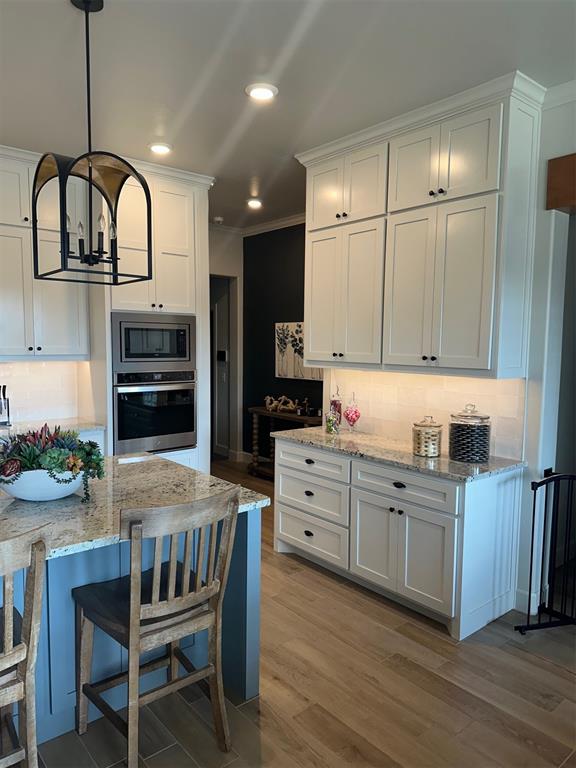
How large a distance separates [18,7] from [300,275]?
3.82m

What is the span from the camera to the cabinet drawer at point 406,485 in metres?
2.76

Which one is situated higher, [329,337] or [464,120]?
[464,120]

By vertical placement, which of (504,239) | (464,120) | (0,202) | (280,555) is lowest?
(280,555)

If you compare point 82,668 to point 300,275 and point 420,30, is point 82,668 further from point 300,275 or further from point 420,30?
point 300,275

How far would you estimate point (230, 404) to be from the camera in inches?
266

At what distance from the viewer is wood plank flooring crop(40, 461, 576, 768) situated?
1967mm

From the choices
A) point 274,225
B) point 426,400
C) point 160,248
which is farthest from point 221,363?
point 426,400

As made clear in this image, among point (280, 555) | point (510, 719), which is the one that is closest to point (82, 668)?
point (510, 719)

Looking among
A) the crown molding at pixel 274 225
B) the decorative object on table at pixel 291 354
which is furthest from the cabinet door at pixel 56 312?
the crown molding at pixel 274 225

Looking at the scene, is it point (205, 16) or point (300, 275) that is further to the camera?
point (300, 275)

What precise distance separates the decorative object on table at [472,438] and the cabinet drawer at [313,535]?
92 cm

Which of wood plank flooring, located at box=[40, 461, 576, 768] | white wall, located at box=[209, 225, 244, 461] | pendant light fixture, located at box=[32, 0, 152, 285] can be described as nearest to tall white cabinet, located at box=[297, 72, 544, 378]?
wood plank flooring, located at box=[40, 461, 576, 768]

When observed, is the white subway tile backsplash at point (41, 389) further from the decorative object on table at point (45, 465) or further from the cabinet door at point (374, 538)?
the cabinet door at point (374, 538)

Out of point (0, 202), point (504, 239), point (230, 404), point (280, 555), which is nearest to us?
point (504, 239)
